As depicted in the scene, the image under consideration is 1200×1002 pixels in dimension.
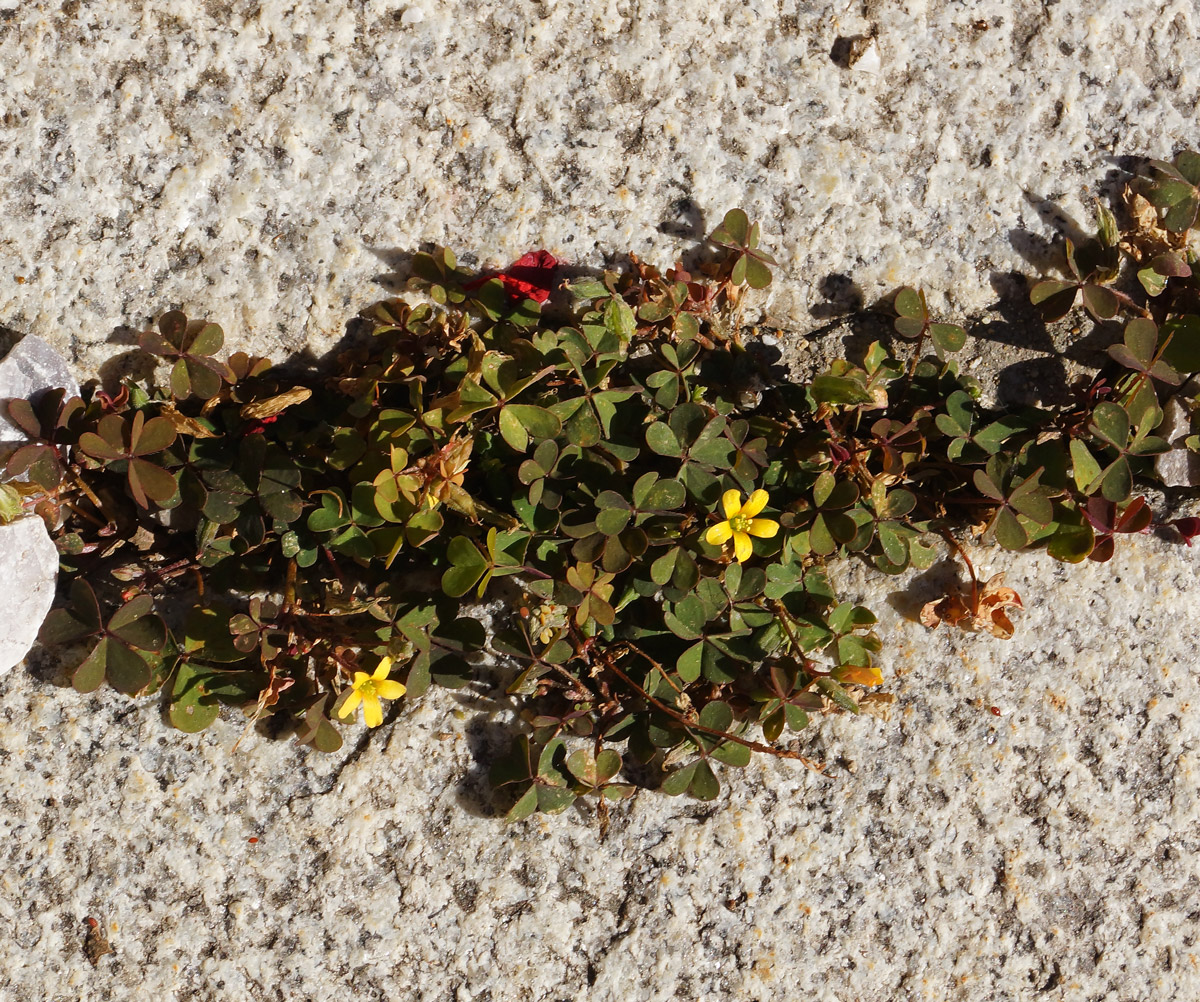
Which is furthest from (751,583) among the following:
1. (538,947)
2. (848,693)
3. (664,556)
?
(538,947)

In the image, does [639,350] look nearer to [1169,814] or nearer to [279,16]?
[279,16]

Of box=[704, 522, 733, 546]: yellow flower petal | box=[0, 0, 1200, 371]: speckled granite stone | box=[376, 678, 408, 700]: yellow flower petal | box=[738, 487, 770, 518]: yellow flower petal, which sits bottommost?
box=[376, 678, 408, 700]: yellow flower petal

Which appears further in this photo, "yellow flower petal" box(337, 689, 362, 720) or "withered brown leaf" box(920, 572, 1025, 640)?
"withered brown leaf" box(920, 572, 1025, 640)

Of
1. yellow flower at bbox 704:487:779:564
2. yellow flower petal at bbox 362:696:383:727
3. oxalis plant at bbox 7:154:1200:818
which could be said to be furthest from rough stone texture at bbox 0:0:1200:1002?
yellow flower at bbox 704:487:779:564

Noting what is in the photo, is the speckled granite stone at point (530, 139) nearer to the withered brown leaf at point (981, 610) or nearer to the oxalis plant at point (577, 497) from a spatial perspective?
the oxalis plant at point (577, 497)

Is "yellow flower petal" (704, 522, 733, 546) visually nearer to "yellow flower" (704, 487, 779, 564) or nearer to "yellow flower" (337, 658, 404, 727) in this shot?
"yellow flower" (704, 487, 779, 564)

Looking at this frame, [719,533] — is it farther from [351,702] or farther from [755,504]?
[351,702]

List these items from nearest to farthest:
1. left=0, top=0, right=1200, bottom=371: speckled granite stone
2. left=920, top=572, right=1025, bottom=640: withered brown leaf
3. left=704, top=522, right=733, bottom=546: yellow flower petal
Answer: left=704, top=522, right=733, bottom=546: yellow flower petal, left=0, top=0, right=1200, bottom=371: speckled granite stone, left=920, top=572, right=1025, bottom=640: withered brown leaf

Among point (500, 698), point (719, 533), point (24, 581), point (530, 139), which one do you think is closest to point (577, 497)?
point (719, 533)
